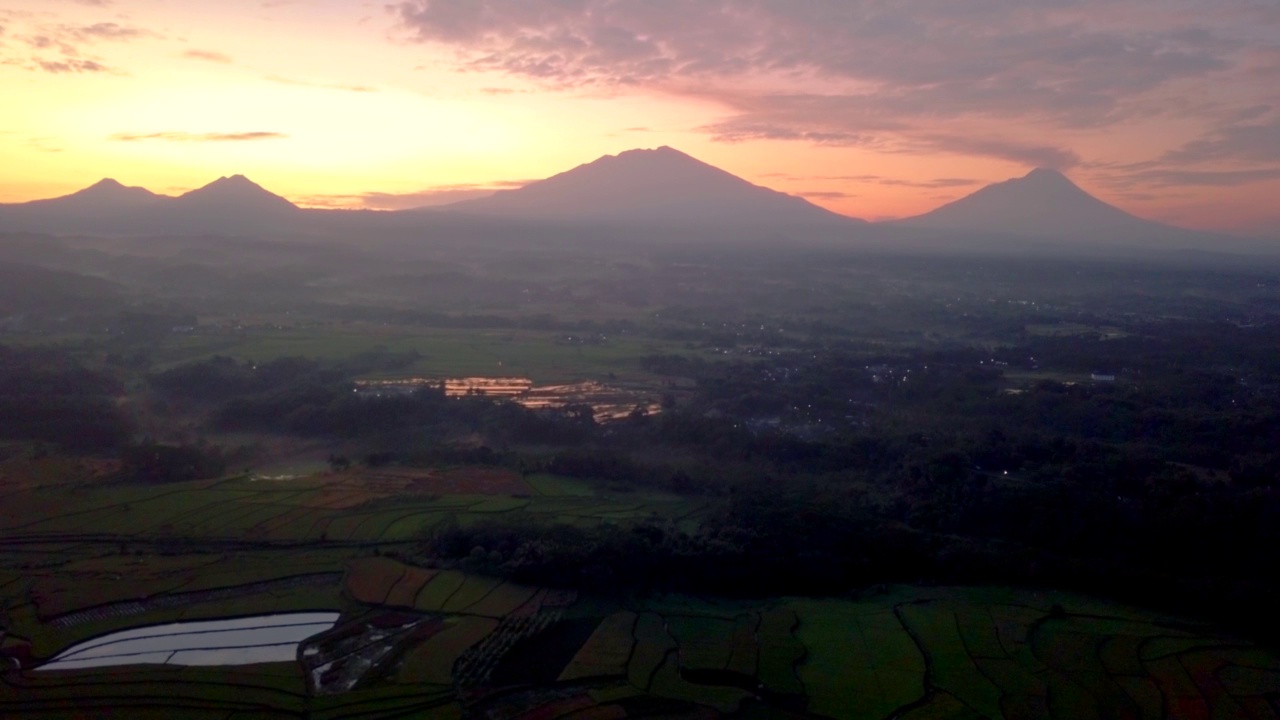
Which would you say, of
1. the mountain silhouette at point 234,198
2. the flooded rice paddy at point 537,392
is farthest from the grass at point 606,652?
the mountain silhouette at point 234,198

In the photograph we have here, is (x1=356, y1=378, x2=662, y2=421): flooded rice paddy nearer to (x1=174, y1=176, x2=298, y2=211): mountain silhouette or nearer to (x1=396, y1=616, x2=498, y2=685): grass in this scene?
(x1=396, y1=616, x2=498, y2=685): grass

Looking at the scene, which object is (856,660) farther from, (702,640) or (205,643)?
(205,643)

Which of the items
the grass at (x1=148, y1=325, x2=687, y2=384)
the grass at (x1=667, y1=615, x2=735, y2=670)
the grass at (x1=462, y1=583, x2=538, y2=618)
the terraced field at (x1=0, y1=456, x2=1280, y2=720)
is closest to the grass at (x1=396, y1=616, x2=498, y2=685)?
the terraced field at (x1=0, y1=456, x2=1280, y2=720)

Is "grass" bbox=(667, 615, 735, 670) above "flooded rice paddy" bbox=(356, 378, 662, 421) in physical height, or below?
below

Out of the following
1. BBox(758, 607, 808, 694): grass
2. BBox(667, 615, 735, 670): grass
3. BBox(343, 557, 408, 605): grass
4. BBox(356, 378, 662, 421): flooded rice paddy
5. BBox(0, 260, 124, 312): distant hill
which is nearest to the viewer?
BBox(758, 607, 808, 694): grass

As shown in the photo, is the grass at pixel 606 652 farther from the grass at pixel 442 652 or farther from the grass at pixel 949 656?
the grass at pixel 949 656

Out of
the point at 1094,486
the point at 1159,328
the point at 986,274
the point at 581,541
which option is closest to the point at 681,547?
the point at 581,541

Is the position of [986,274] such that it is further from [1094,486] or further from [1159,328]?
[1094,486]
